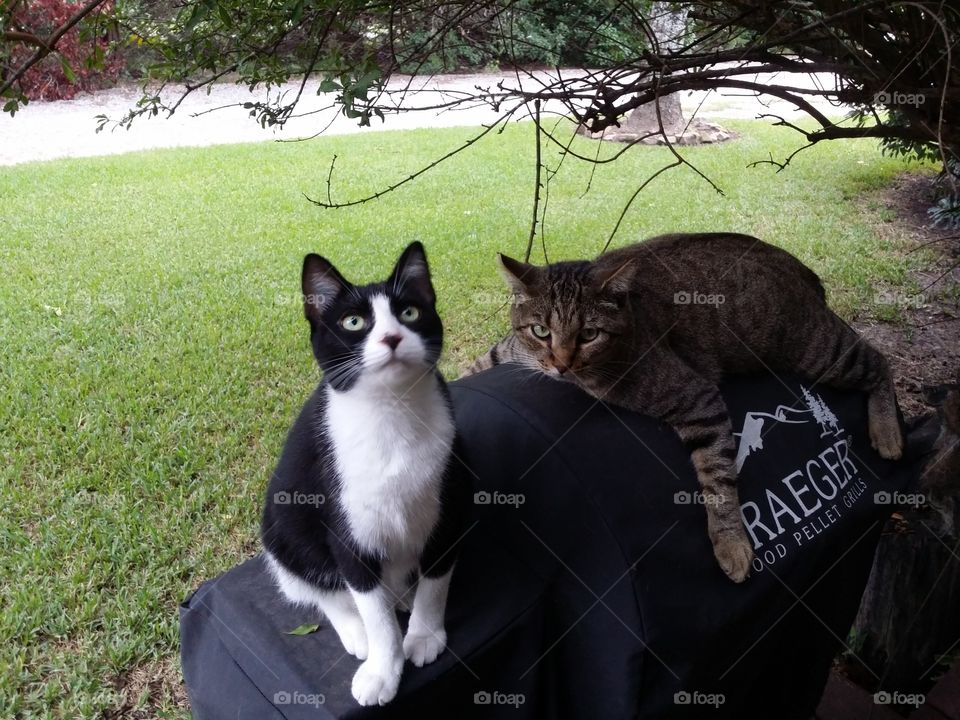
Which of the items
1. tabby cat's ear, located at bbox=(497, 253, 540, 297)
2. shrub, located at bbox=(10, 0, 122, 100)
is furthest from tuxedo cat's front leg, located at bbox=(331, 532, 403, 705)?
shrub, located at bbox=(10, 0, 122, 100)

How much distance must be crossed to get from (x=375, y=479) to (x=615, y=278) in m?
0.98

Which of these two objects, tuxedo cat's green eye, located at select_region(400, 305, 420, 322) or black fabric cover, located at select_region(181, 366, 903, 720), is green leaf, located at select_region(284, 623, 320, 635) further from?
tuxedo cat's green eye, located at select_region(400, 305, 420, 322)

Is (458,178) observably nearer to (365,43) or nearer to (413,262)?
(365,43)

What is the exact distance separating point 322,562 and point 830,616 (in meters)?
1.62

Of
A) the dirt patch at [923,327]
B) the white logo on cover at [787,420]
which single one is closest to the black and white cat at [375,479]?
the white logo on cover at [787,420]

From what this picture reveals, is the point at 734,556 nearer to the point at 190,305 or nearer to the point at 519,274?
the point at 519,274

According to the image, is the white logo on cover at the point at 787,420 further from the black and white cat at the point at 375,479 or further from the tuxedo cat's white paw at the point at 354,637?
the tuxedo cat's white paw at the point at 354,637

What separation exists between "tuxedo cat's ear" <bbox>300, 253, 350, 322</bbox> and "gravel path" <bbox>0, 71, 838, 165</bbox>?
21.1 feet

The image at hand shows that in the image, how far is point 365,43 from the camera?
331 centimetres

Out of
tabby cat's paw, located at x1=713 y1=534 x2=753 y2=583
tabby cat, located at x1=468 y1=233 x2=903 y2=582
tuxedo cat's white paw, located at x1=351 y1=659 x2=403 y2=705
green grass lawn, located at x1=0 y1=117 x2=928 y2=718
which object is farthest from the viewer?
green grass lawn, located at x1=0 y1=117 x2=928 y2=718

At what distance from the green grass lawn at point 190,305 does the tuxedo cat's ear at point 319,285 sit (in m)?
1.52

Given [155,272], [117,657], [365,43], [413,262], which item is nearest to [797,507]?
[413,262]

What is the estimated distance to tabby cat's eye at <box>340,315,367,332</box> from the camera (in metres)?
1.54

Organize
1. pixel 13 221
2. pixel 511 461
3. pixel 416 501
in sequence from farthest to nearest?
pixel 13 221, pixel 511 461, pixel 416 501
